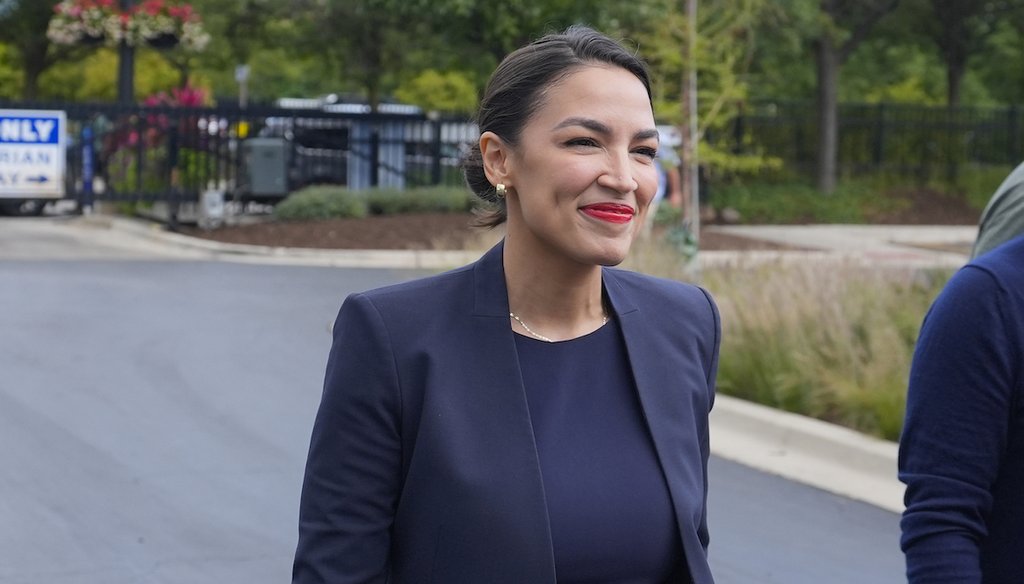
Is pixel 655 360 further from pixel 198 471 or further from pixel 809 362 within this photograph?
pixel 809 362

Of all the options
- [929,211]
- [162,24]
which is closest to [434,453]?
[162,24]

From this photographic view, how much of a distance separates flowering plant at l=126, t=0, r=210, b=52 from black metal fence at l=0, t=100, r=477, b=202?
1.41 m

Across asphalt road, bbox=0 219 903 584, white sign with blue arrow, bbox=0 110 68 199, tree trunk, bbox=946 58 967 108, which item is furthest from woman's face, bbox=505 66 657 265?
tree trunk, bbox=946 58 967 108

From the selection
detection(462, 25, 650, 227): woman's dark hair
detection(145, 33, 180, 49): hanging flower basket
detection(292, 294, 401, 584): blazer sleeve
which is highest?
detection(145, 33, 180, 49): hanging flower basket

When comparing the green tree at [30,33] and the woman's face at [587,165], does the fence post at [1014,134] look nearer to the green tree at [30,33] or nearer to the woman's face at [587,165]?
the green tree at [30,33]

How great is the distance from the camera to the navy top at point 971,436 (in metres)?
2.61

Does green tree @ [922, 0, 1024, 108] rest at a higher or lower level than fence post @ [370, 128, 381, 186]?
higher

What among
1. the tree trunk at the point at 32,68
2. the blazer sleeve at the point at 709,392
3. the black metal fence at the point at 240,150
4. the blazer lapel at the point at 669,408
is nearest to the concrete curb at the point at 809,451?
the blazer sleeve at the point at 709,392

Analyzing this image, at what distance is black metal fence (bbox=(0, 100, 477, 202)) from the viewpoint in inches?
938

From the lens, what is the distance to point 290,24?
32781mm

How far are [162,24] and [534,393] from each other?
2347cm

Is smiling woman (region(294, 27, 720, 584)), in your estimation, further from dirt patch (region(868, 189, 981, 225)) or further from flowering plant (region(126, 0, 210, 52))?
dirt patch (region(868, 189, 981, 225))

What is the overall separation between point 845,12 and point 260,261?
14.7 meters

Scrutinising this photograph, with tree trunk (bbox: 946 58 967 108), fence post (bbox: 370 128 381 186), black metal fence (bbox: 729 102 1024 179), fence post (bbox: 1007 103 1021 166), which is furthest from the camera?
tree trunk (bbox: 946 58 967 108)
